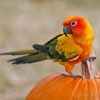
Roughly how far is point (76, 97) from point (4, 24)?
3.87 m

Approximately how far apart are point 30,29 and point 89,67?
3.57 metres

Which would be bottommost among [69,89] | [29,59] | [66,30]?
[69,89]

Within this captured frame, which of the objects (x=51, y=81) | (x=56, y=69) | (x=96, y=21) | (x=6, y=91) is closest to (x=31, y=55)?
(x=51, y=81)

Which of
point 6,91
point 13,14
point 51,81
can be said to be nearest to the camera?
point 51,81

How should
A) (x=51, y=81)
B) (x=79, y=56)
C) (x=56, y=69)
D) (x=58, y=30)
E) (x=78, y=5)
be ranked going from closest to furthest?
(x=79, y=56), (x=51, y=81), (x=56, y=69), (x=58, y=30), (x=78, y=5)

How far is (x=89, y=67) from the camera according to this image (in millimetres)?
3213

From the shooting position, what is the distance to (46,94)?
3215 millimetres

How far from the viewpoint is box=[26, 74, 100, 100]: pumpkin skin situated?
3146 millimetres

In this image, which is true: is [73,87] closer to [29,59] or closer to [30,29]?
[29,59]

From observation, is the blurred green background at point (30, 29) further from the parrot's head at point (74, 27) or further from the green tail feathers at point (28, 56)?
the parrot's head at point (74, 27)

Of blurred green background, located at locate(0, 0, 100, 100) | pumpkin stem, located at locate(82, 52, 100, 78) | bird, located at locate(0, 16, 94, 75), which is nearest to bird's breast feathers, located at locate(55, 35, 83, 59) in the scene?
bird, located at locate(0, 16, 94, 75)

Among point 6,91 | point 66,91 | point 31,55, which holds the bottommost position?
point 6,91

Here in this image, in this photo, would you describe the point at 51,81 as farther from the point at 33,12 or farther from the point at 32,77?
the point at 33,12

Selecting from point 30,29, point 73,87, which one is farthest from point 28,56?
point 30,29
